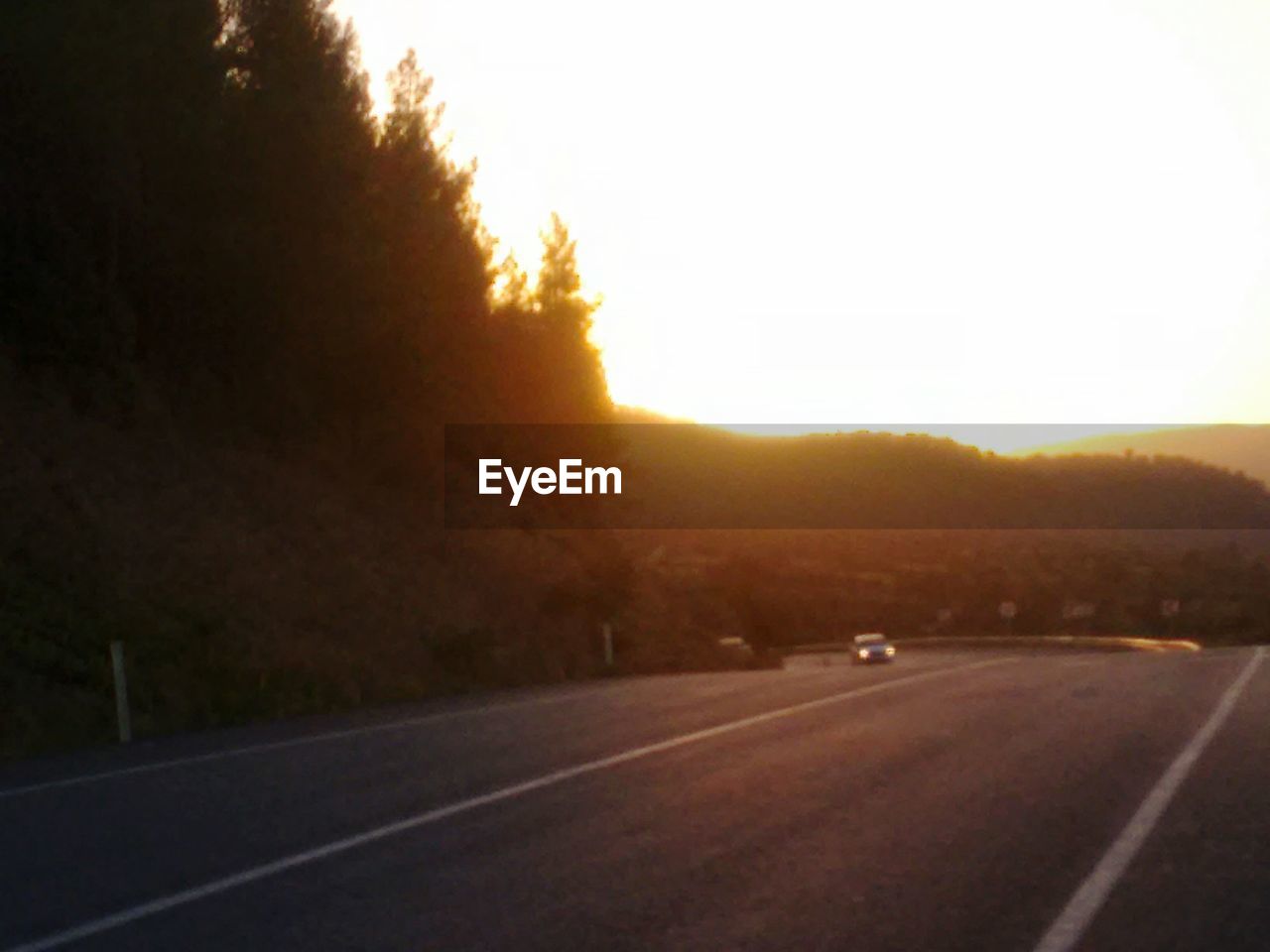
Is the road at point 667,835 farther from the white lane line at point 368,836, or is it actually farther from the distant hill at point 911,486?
the distant hill at point 911,486

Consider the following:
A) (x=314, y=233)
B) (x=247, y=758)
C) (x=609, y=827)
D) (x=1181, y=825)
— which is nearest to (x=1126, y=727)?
(x=1181, y=825)

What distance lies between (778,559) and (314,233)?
52.7m

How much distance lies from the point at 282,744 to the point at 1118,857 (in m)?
9.10

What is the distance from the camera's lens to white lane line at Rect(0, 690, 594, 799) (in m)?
13.0

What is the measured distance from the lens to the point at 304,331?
109 feet

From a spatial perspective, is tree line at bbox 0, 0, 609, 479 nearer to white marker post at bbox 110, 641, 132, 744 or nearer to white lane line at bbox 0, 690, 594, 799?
white marker post at bbox 110, 641, 132, 744

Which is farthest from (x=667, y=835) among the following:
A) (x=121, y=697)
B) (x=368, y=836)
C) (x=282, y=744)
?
(x=121, y=697)

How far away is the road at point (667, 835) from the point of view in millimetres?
7582

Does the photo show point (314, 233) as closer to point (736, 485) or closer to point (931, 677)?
point (931, 677)

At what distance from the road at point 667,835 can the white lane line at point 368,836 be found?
39mm

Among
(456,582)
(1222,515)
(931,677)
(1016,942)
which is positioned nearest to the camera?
(1016,942)

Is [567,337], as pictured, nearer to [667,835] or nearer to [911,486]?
[911,486]

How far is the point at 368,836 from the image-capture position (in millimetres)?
10094

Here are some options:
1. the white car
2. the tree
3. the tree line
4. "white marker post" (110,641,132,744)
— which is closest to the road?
"white marker post" (110,641,132,744)
